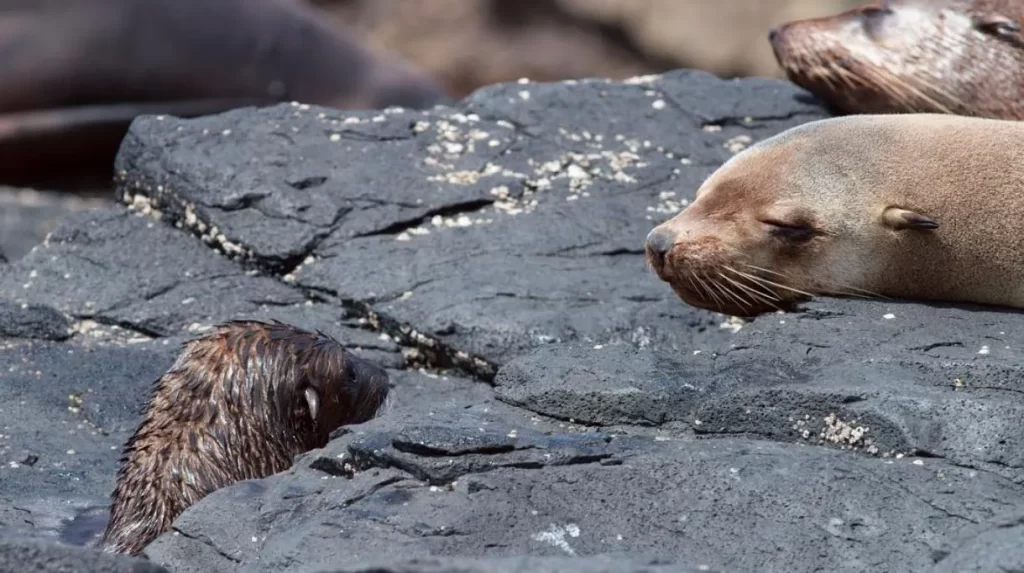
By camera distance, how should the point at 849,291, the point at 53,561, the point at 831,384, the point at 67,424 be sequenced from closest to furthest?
the point at 53,561
the point at 831,384
the point at 849,291
the point at 67,424

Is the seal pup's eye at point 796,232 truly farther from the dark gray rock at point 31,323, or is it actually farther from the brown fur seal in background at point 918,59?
the dark gray rock at point 31,323

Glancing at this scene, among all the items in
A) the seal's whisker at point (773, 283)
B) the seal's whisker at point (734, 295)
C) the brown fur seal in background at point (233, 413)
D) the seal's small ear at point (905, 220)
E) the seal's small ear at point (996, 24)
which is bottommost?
the brown fur seal in background at point (233, 413)

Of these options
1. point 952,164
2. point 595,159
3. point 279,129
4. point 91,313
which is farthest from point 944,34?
point 91,313

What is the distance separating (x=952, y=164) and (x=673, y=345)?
1.15m

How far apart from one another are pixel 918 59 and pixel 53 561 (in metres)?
5.29

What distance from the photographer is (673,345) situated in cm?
552

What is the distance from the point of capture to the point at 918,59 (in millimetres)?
7395

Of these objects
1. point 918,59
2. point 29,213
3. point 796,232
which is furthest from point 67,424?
point 29,213

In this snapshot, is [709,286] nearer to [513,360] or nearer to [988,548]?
[513,360]

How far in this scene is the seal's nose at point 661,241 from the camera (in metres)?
5.30

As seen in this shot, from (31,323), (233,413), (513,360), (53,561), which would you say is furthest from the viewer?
(31,323)

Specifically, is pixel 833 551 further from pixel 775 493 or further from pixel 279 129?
pixel 279 129

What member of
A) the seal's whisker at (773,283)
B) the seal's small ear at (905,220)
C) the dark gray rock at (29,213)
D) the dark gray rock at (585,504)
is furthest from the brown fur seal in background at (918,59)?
the dark gray rock at (29,213)

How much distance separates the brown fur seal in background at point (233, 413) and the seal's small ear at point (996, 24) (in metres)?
3.70
